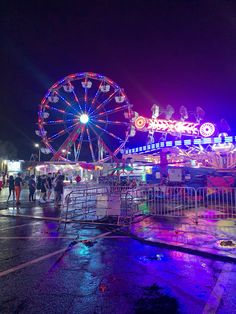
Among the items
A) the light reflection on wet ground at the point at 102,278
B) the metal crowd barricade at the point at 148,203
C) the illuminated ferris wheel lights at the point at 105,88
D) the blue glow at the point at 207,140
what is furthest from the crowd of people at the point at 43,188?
the illuminated ferris wheel lights at the point at 105,88

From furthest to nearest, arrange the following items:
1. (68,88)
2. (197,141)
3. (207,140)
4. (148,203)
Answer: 1. (68,88)
2. (197,141)
3. (207,140)
4. (148,203)

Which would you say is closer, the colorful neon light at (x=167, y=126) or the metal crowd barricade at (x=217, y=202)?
the metal crowd barricade at (x=217, y=202)

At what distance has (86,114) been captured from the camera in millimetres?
31297

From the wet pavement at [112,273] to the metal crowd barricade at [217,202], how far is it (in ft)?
5.67

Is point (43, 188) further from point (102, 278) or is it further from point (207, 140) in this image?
point (102, 278)

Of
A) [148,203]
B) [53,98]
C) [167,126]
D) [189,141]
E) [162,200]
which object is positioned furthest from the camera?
[167,126]

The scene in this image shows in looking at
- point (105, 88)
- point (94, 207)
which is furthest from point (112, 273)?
point (105, 88)

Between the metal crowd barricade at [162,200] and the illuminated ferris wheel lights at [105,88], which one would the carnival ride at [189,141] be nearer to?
the illuminated ferris wheel lights at [105,88]

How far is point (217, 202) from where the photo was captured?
1231 cm

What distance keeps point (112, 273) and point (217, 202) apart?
25.4 feet

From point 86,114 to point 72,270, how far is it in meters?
26.3

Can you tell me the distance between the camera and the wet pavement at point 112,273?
14.4 ft

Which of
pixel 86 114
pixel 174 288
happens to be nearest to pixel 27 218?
pixel 174 288

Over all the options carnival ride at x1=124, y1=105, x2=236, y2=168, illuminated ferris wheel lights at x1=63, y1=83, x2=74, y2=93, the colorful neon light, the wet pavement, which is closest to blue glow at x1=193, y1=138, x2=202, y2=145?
carnival ride at x1=124, y1=105, x2=236, y2=168
